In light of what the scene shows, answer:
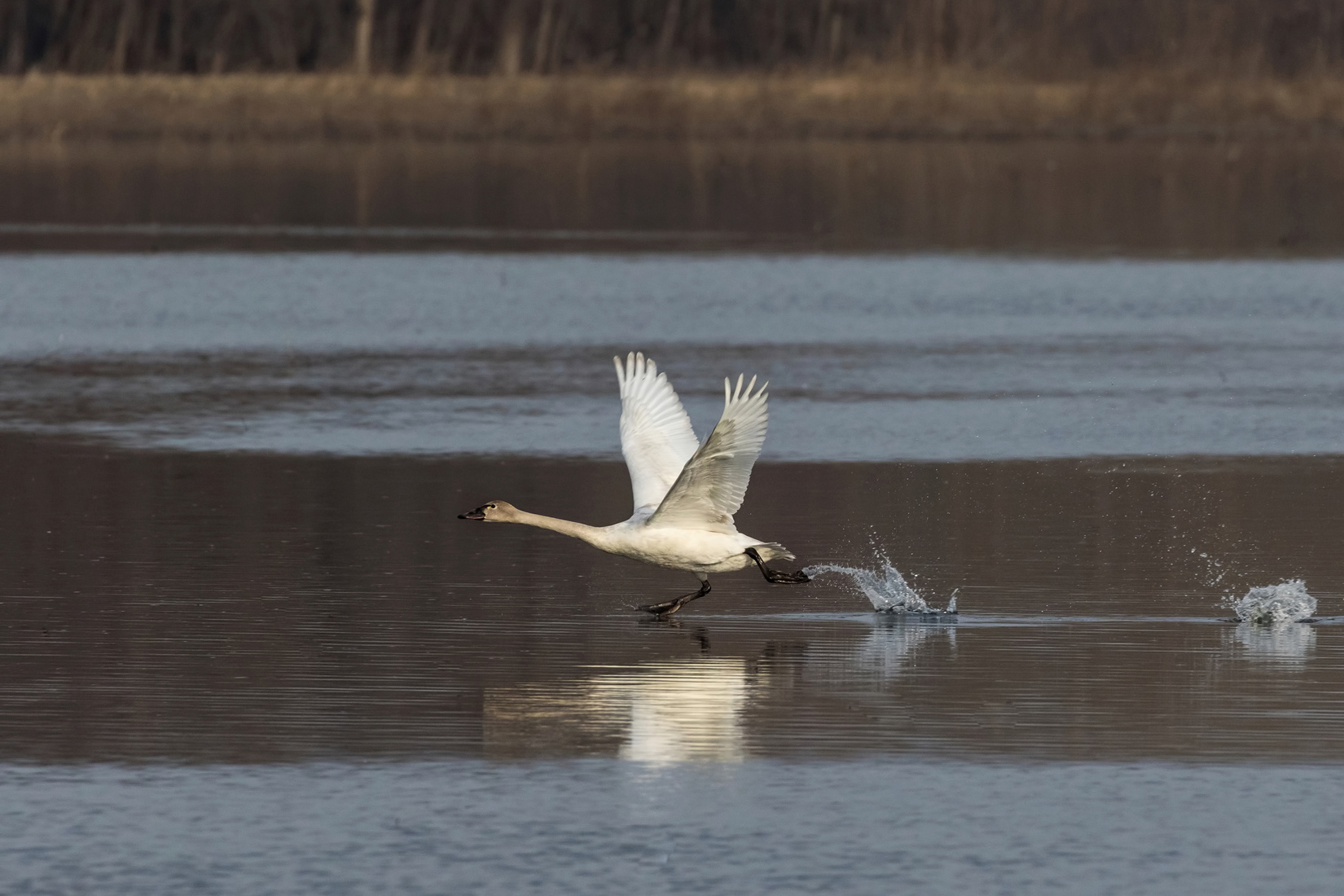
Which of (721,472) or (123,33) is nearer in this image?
(721,472)

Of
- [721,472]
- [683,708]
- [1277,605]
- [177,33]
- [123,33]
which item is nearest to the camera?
[683,708]

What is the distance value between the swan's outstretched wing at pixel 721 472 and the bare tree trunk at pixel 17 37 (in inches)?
1992

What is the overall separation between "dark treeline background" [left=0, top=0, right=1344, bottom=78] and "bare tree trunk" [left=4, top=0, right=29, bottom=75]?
10 centimetres

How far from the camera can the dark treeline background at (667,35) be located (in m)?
55.8

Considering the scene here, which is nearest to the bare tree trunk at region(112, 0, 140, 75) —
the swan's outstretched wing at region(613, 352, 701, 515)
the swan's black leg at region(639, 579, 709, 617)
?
the swan's outstretched wing at region(613, 352, 701, 515)

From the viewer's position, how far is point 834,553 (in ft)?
40.3

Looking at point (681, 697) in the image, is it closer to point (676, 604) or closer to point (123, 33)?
point (676, 604)

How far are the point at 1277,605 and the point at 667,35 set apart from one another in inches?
2149

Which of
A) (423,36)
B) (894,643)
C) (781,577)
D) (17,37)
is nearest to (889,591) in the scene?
(781,577)

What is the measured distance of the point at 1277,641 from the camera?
10359 mm

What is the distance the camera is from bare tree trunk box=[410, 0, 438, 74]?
→ 51.1 metres

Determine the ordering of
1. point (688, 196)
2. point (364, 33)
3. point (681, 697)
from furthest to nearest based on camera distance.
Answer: point (364, 33), point (688, 196), point (681, 697)

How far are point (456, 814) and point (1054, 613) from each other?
12.4 ft

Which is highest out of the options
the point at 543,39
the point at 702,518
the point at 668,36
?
the point at 668,36
